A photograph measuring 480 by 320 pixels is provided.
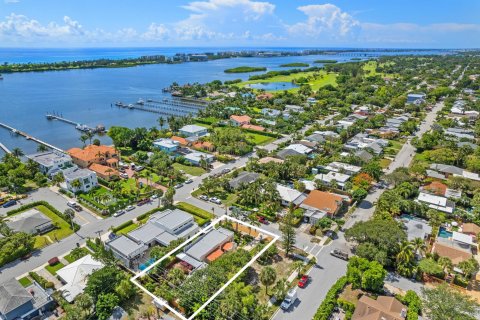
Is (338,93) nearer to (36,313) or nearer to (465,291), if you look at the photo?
(465,291)

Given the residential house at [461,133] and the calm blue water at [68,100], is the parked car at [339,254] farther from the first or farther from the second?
the calm blue water at [68,100]

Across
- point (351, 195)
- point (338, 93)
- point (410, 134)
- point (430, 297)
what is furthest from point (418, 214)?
point (338, 93)

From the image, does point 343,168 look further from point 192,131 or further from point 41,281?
point 41,281

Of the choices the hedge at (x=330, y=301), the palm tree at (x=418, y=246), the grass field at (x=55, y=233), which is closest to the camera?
the hedge at (x=330, y=301)

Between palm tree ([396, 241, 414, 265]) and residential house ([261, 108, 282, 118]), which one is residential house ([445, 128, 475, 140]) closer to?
residential house ([261, 108, 282, 118])

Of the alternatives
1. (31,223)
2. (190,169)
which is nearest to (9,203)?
(31,223)

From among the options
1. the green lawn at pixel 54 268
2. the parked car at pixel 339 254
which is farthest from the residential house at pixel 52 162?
the parked car at pixel 339 254

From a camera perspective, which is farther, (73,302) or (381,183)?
(381,183)
